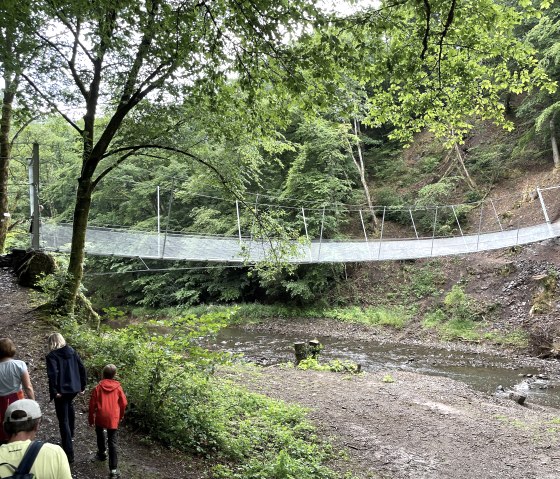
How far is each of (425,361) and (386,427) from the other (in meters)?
4.20

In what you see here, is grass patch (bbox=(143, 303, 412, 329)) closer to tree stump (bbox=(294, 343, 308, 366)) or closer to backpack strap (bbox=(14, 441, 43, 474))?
tree stump (bbox=(294, 343, 308, 366))

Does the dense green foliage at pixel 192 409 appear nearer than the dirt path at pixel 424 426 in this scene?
Yes

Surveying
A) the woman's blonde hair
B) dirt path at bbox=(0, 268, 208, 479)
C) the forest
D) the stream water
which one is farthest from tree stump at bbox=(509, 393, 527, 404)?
the woman's blonde hair

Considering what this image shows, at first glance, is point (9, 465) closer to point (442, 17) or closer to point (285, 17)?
point (285, 17)

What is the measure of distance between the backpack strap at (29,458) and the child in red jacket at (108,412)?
1.31 meters

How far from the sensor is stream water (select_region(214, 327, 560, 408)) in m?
6.21

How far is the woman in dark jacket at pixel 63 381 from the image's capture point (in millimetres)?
2361

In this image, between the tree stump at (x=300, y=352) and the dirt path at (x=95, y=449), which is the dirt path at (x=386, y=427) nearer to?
the dirt path at (x=95, y=449)

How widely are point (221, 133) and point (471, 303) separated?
8.01m

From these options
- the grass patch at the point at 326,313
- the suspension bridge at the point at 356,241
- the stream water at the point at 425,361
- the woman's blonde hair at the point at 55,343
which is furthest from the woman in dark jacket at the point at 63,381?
the grass patch at the point at 326,313

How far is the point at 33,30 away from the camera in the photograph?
364 centimetres

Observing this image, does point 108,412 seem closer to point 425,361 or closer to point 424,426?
point 424,426

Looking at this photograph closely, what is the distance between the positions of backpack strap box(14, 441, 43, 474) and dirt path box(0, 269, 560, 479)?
52.2 inches

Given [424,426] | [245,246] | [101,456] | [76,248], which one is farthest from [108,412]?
[424,426]
